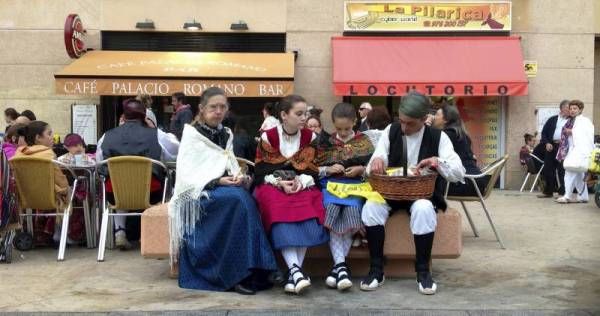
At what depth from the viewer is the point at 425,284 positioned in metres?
5.12

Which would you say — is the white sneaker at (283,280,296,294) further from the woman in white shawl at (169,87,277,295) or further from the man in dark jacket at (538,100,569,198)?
the man in dark jacket at (538,100,569,198)

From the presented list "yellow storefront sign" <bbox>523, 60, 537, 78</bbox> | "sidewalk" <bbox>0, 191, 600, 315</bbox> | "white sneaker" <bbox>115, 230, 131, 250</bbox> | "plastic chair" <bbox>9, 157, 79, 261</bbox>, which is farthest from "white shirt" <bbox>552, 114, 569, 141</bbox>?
"plastic chair" <bbox>9, 157, 79, 261</bbox>

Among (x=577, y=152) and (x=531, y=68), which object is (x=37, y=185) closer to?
(x=577, y=152)

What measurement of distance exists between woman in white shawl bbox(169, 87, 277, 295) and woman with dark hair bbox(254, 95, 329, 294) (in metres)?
0.13

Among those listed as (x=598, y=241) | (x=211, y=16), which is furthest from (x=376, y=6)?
(x=598, y=241)

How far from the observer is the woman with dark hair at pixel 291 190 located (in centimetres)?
512

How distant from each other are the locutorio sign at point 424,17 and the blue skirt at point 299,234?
8.40 meters

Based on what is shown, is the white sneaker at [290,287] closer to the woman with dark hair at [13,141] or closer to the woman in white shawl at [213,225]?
the woman in white shawl at [213,225]

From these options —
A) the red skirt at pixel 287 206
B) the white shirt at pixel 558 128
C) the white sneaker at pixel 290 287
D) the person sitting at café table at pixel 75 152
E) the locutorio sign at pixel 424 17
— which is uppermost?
the locutorio sign at pixel 424 17

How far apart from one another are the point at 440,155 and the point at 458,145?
5.25 feet

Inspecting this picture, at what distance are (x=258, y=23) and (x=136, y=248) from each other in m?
7.12

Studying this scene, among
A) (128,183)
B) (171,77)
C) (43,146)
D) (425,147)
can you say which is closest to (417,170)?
(425,147)

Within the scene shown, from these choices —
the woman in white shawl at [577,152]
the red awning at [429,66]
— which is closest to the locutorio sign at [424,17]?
the red awning at [429,66]

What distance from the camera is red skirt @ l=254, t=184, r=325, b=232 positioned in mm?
5188
